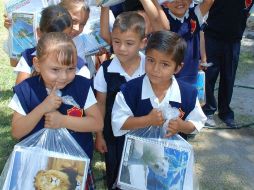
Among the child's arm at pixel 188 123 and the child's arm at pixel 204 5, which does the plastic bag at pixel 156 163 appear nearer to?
the child's arm at pixel 188 123

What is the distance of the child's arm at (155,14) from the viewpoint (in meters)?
2.56

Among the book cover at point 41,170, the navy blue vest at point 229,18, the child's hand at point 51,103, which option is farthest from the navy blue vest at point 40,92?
the navy blue vest at point 229,18

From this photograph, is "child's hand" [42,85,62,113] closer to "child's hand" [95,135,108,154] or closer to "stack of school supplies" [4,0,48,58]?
"child's hand" [95,135,108,154]

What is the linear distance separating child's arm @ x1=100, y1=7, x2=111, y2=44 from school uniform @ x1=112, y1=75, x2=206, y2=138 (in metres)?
0.60

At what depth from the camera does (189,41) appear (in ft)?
9.38

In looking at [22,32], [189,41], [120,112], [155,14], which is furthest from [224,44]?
[120,112]

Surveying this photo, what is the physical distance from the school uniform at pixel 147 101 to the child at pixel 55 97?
5.1 inches

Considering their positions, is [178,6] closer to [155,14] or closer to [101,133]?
[155,14]

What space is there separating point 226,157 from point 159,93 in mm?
1565

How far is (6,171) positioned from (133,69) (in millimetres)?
919

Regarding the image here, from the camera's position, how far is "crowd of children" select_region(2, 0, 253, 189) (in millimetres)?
1998

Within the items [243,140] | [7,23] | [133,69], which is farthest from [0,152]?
[243,140]

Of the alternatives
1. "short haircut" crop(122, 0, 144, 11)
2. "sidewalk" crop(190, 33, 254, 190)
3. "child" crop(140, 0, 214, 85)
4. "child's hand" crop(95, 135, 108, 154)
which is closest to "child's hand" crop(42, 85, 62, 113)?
"child's hand" crop(95, 135, 108, 154)

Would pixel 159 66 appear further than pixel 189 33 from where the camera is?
No
